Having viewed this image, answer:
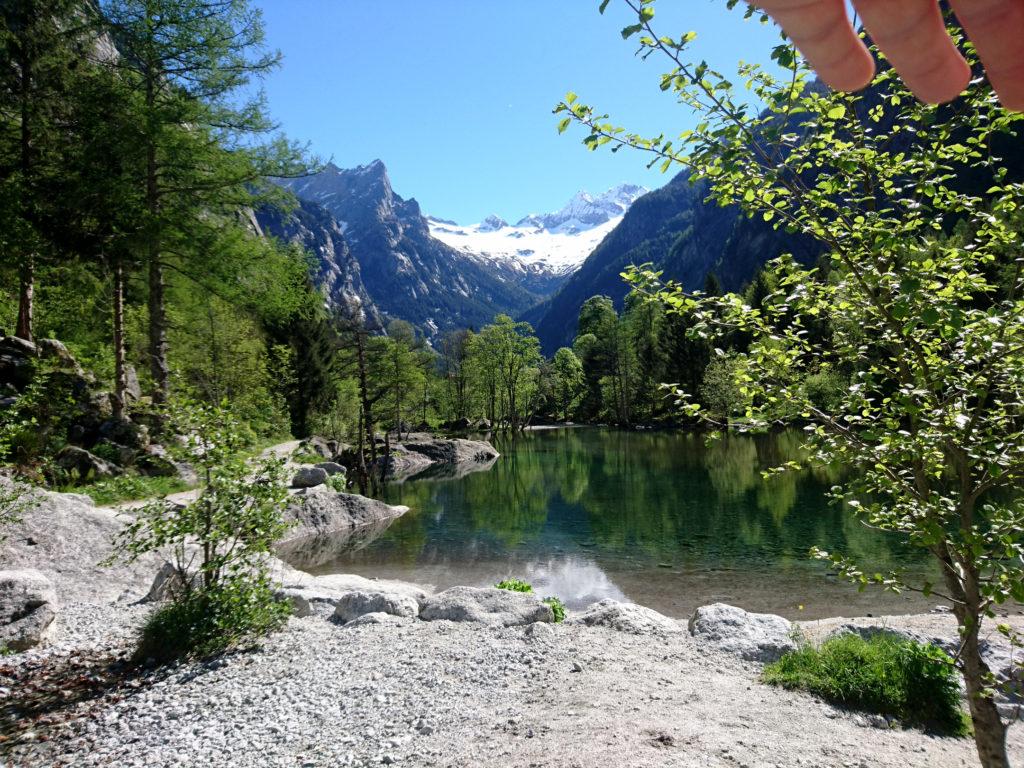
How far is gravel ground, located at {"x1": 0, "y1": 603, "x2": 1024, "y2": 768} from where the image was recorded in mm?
3912

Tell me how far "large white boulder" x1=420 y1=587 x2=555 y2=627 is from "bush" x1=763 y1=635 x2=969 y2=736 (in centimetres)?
299

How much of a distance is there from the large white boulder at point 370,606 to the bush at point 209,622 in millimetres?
1430

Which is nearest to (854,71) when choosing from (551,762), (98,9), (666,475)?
(551,762)

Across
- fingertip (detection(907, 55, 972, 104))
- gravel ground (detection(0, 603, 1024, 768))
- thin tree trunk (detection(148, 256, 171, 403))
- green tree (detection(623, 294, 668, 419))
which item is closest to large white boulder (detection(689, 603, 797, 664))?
gravel ground (detection(0, 603, 1024, 768))

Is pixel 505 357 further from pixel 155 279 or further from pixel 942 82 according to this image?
pixel 942 82

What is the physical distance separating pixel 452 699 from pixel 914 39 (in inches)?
210

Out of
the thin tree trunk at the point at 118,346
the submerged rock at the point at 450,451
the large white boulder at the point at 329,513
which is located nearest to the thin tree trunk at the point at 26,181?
the thin tree trunk at the point at 118,346

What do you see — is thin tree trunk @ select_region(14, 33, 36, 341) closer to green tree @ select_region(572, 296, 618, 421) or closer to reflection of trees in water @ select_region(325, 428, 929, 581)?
reflection of trees in water @ select_region(325, 428, 929, 581)

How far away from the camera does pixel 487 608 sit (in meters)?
7.64

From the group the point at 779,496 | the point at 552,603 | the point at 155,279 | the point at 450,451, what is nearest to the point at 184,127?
the point at 155,279

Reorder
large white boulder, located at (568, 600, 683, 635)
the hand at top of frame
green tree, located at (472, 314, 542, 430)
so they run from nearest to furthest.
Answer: the hand at top of frame → large white boulder, located at (568, 600, 683, 635) → green tree, located at (472, 314, 542, 430)

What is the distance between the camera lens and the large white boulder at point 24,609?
5723mm

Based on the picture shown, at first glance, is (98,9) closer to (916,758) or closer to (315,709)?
(315,709)

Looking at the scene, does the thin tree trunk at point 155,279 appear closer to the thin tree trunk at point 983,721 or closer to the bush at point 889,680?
the bush at point 889,680
